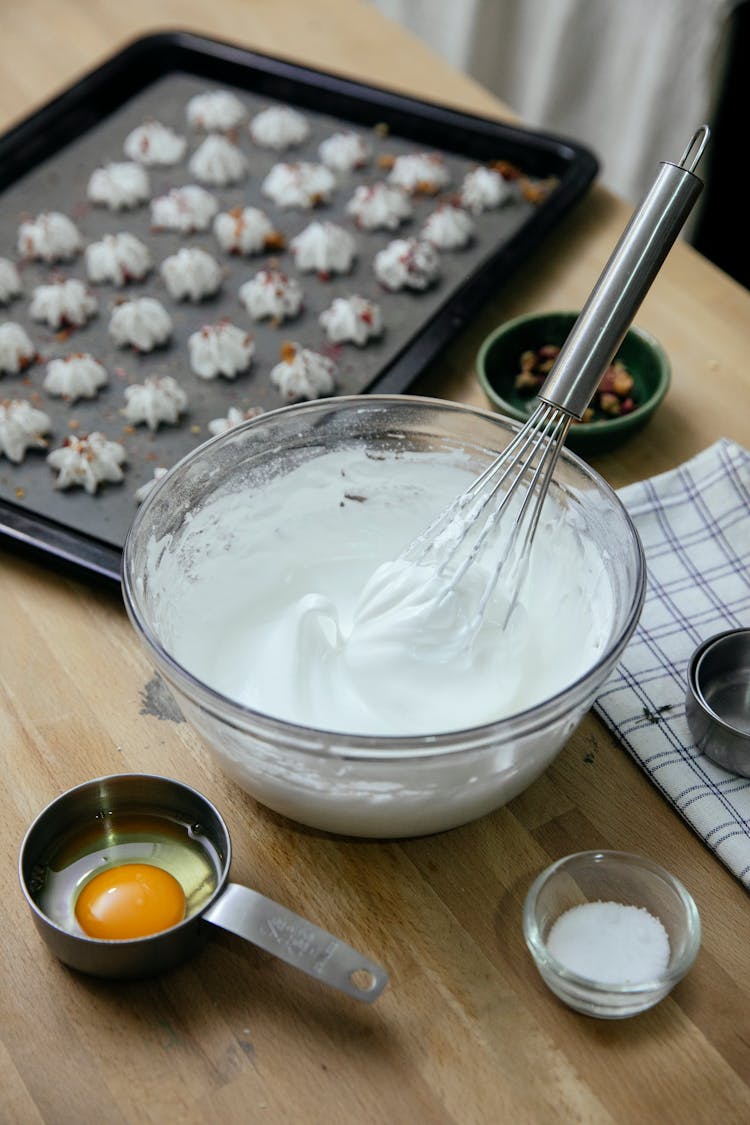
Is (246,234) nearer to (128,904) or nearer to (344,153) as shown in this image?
(344,153)

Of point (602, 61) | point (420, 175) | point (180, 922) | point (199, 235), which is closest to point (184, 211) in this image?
point (199, 235)

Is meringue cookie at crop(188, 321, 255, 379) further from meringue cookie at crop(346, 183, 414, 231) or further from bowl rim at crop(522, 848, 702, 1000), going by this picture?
bowl rim at crop(522, 848, 702, 1000)

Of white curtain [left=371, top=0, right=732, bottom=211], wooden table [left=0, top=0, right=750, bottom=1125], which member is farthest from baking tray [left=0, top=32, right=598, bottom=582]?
white curtain [left=371, top=0, right=732, bottom=211]

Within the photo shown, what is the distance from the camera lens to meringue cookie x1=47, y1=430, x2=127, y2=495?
1429 millimetres

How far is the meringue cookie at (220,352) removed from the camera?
1.59 m

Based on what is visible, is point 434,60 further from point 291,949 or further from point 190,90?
point 291,949

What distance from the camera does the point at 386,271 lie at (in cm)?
174

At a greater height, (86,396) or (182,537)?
(182,537)

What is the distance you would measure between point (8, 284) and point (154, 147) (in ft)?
1.38

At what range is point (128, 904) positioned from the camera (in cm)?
95

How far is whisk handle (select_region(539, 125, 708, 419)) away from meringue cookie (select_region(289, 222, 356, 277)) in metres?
0.82

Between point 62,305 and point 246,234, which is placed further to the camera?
point 246,234

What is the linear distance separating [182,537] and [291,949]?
0.42m

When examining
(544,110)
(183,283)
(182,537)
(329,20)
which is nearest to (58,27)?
(329,20)
